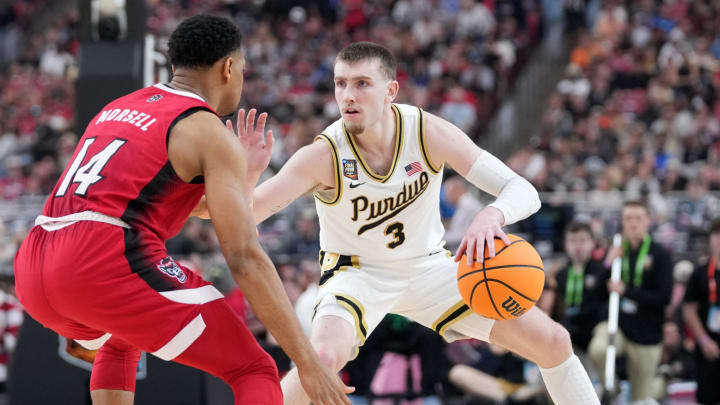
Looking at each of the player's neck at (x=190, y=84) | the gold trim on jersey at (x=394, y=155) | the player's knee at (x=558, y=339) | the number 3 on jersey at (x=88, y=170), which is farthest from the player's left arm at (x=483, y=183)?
the number 3 on jersey at (x=88, y=170)

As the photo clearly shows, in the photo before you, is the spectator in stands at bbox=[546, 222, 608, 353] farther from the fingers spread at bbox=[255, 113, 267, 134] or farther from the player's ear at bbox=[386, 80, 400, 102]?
the fingers spread at bbox=[255, 113, 267, 134]

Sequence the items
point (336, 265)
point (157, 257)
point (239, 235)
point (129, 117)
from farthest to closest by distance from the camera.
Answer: point (336, 265) → point (129, 117) → point (157, 257) → point (239, 235)

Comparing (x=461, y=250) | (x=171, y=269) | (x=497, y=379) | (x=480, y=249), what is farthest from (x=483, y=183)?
(x=497, y=379)

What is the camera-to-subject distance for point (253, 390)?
3609 mm

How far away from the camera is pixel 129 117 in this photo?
12.4 feet

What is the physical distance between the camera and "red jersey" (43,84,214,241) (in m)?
3.62

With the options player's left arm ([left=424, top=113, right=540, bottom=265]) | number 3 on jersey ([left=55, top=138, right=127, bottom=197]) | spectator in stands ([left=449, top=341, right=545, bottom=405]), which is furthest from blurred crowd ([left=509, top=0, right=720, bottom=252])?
number 3 on jersey ([left=55, top=138, right=127, bottom=197])

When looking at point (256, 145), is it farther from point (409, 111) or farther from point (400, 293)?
point (400, 293)

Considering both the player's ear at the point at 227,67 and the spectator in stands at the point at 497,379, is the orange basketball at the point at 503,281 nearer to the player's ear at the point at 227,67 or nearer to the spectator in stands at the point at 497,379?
the player's ear at the point at 227,67

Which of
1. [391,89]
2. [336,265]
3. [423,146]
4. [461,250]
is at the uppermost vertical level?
[391,89]

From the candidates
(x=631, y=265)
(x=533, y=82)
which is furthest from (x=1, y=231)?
(x=533, y=82)

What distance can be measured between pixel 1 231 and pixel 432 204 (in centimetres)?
812

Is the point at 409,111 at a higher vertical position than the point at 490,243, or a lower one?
higher

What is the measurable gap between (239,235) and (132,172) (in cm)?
52
